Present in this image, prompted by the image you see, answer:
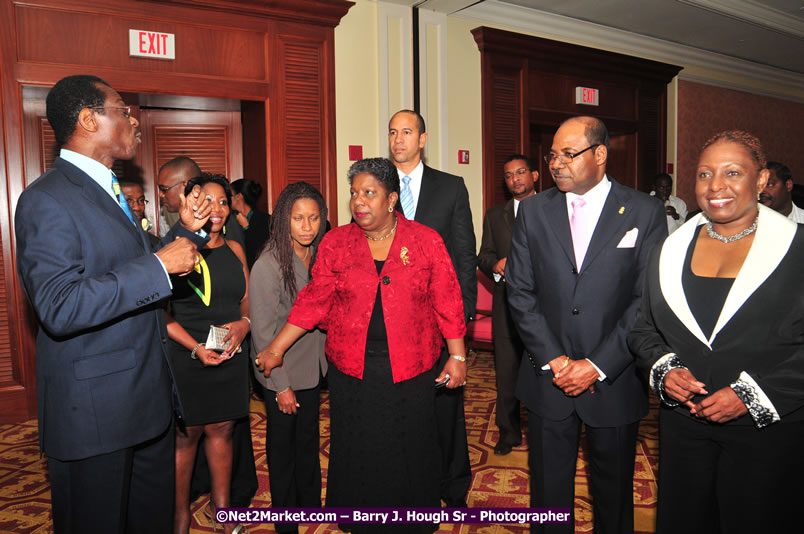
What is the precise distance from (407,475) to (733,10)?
808 cm

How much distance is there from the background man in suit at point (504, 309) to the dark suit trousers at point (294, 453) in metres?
1.57

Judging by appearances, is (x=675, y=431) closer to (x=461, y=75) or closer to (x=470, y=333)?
(x=470, y=333)

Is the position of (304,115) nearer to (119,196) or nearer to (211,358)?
(211,358)

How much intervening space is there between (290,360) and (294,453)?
46 centimetres

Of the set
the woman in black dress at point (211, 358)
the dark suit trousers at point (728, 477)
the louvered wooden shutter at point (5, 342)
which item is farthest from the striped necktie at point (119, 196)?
the louvered wooden shutter at point (5, 342)

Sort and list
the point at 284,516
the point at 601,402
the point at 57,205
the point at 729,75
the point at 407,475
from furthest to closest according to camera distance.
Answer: the point at 729,75, the point at 284,516, the point at 407,475, the point at 601,402, the point at 57,205

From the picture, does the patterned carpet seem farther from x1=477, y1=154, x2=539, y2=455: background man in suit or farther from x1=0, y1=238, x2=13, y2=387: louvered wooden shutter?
x1=0, y1=238, x2=13, y2=387: louvered wooden shutter

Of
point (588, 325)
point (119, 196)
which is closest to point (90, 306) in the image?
point (119, 196)

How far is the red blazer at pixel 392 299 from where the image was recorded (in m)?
2.39

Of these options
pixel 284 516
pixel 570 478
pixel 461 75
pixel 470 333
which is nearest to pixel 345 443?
pixel 284 516

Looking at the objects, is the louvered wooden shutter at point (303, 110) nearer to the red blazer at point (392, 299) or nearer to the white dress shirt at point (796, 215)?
the red blazer at point (392, 299)

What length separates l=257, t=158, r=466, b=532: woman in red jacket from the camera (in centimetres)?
240

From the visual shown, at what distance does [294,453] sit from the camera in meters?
2.75

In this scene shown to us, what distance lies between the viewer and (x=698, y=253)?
6.51 feet
